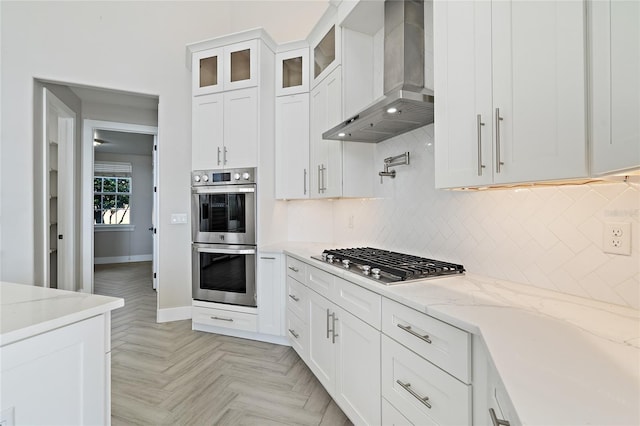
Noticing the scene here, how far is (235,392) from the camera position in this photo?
83.6 inches

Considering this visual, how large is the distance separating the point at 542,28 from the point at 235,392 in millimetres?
2560

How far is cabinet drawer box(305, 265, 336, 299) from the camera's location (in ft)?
6.38

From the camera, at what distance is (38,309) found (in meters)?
1.02

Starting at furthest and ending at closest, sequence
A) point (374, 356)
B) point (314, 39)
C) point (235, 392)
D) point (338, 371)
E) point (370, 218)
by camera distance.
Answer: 1. point (314, 39)
2. point (370, 218)
3. point (235, 392)
4. point (338, 371)
5. point (374, 356)

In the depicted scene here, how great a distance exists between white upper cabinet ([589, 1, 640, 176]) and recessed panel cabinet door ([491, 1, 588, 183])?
33 millimetres

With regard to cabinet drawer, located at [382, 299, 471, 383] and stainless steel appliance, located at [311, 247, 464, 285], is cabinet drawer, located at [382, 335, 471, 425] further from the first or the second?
stainless steel appliance, located at [311, 247, 464, 285]

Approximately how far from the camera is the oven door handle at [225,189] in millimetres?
2980

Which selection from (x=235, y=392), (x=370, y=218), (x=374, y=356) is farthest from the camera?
(x=370, y=218)

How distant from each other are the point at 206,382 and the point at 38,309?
5.10ft

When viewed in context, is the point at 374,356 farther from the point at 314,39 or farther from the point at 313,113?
the point at 314,39

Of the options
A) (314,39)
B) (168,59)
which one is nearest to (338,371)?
(314,39)

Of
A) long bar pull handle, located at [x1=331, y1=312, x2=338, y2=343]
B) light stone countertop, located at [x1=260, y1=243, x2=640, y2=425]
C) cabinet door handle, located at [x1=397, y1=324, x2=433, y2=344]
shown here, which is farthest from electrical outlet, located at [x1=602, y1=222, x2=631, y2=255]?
long bar pull handle, located at [x1=331, y1=312, x2=338, y2=343]

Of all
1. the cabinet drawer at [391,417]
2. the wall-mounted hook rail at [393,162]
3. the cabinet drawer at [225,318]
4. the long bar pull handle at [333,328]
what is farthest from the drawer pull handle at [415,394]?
the cabinet drawer at [225,318]

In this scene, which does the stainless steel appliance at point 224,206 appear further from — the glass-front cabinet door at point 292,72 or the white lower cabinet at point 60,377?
the white lower cabinet at point 60,377
